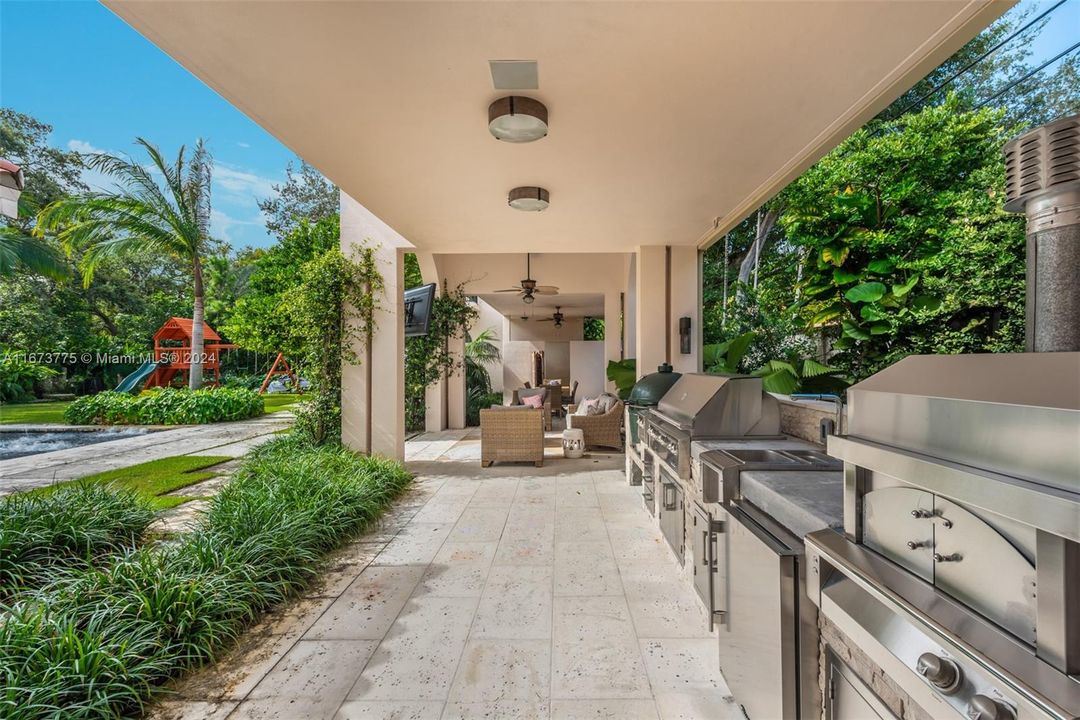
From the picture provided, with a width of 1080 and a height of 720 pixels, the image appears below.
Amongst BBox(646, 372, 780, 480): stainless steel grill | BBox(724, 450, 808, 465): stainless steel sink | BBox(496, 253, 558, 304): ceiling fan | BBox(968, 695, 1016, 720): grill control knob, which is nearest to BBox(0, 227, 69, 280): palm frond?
BBox(496, 253, 558, 304): ceiling fan

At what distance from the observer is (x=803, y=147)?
126 inches

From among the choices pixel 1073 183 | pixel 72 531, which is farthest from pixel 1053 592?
pixel 72 531

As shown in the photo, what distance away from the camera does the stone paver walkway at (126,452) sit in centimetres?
551

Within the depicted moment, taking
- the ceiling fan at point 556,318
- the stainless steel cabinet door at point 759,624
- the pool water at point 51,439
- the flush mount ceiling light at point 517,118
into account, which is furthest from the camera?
the ceiling fan at point 556,318

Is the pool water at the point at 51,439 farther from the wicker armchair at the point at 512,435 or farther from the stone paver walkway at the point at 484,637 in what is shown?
the stone paver walkway at the point at 484,637

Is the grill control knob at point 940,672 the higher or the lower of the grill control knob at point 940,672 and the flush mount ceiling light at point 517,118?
the lower

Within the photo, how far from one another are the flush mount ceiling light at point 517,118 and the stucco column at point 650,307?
338 centimetres

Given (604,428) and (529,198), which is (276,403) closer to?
(604,428)

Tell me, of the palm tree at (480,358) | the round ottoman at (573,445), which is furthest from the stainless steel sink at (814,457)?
the palm tree at (480,358)

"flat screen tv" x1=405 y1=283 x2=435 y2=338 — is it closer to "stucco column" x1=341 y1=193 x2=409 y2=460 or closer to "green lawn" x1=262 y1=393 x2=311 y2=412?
"stucco column" x1=341 y1=193 x2=409 y2=460

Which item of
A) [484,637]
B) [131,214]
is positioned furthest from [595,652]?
[131,214]

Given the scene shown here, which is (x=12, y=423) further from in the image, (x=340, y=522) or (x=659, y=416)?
(x=659, y=416)

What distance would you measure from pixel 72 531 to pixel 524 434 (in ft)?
13.7

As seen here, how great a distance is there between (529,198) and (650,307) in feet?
8.32
